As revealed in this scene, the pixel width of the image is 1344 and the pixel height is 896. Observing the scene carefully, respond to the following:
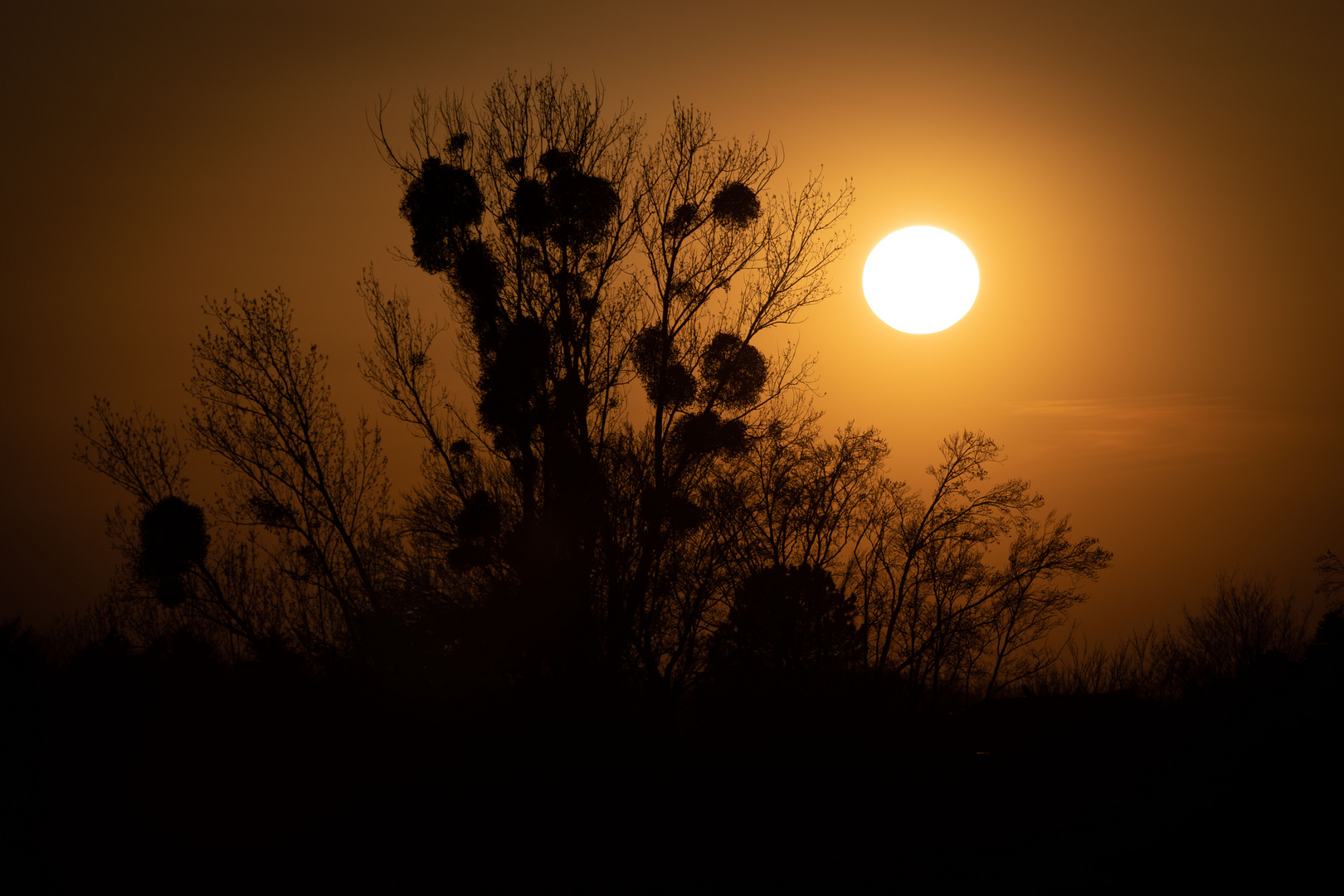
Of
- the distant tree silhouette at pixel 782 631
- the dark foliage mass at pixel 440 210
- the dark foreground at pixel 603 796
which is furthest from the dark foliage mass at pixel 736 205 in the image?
the dark foreground at pixel 603 796

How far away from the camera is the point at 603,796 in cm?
1220

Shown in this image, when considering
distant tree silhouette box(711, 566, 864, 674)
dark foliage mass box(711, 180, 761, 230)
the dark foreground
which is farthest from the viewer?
distant tree silhouette box(711, 566, 864, 674)

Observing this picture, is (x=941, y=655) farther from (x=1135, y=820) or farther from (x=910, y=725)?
(x=1135, y=820)

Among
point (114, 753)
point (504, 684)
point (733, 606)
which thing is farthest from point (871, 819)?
point (114, 753)

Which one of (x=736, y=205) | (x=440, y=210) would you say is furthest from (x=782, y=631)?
(x=440, y=210)

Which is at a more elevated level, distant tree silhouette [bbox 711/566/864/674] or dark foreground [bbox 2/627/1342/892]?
distant tree silhouette [bbox 711/566/864/674]

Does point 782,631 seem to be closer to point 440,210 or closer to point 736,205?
point 736,205

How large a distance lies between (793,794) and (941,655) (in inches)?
504

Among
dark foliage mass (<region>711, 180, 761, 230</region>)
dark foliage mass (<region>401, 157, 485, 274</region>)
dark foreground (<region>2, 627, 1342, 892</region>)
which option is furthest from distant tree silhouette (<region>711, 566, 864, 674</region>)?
dark foliage mass (<region>401, 157, 485, 274</region>)

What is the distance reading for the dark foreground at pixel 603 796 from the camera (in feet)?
38.5

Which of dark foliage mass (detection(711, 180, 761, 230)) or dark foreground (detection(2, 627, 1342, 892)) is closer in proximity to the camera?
dark foreground (detection(2, 627, 1342, 892))

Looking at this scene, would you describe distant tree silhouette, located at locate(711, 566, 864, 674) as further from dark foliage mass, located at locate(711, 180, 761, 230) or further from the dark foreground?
dark foliage mass, located at locate(711, 180, 761, 230)

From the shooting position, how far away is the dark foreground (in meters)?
11.7

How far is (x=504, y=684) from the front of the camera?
41.4 feet
